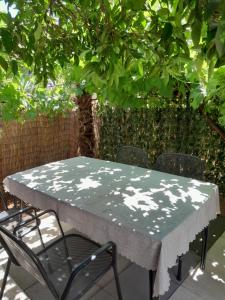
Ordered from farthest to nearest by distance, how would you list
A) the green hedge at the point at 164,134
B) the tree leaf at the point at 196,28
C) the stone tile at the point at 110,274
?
the green hedge at the point at 164,134
the stone tile at the point at 110,274
the tree leaf at the point at 196,28

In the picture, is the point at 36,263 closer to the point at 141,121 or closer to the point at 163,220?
the point at 163,220

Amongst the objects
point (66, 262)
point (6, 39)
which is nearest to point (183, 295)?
point (66, 262)

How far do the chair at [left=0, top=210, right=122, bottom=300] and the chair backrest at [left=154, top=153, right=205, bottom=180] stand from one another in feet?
4.72

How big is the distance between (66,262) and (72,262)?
5cm

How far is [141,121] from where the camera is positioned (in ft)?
14.5

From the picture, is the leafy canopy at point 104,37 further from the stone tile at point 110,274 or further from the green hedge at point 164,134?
the green hedge at point 164,134

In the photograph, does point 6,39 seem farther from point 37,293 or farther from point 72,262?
point 37,293

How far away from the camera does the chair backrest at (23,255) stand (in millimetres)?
1560

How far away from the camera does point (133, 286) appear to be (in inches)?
90.7

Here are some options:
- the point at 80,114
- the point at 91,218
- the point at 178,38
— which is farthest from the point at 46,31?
the point at 80,114

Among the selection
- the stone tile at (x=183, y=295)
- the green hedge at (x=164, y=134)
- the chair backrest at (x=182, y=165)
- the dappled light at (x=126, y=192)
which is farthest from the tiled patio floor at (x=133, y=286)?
the green hedge at (x=164, y=134)

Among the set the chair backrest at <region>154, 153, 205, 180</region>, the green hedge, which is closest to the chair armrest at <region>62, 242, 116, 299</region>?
the chair backrest at <region>154, 153, 205, 180</region>

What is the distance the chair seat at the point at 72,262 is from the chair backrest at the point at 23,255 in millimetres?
175

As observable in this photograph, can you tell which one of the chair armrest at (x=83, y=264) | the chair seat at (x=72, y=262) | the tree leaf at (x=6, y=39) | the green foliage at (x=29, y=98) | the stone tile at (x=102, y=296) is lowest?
the stone tile at (x=102, y=296)
